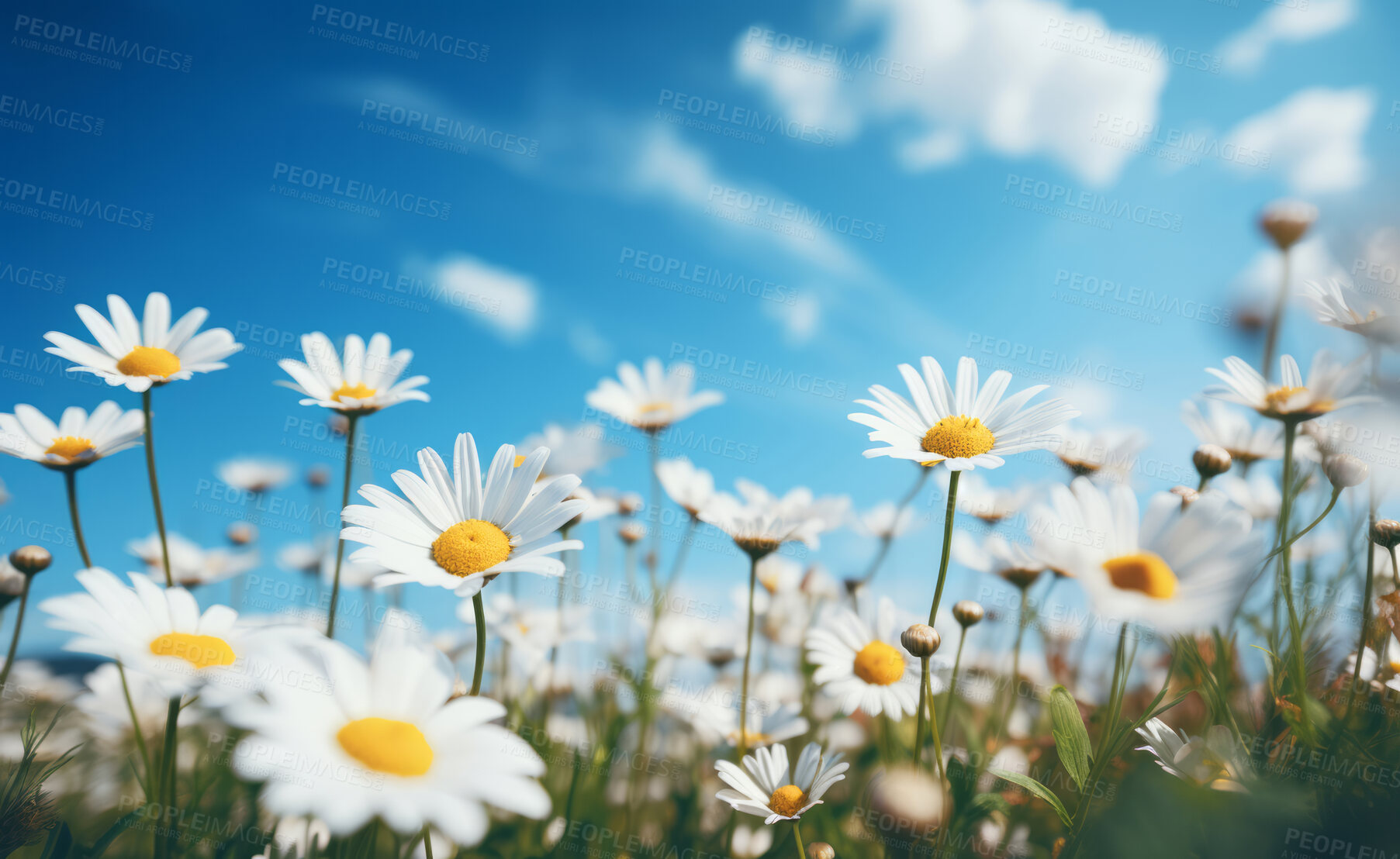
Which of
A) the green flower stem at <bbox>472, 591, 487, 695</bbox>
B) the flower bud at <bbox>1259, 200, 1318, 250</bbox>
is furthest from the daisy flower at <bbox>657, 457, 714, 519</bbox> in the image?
the flower bud at <bbox>1259, 200, 1318, 250</bbox>

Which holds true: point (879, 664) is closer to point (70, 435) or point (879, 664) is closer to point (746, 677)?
point (746, 677)

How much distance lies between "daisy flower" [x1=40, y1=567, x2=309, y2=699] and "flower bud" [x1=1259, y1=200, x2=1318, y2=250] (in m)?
1.89

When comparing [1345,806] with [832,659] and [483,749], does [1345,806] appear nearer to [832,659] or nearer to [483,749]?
[832,659]

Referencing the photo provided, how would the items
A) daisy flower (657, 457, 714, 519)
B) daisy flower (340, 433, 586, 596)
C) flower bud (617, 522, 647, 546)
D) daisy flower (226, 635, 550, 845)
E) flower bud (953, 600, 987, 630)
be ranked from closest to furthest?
1. daisy flower (226, 635, 550, 845)
2. daisy flower (340, 433, 586, 596)
3. flower bud (953, 600, 987, 630)
4. daisy flower (657, 457, 714, 519)
5. flower bud (617, 522, 647, 546)

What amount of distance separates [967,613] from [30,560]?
5.39 feet

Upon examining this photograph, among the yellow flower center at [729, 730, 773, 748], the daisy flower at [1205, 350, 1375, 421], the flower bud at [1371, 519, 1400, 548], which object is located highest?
the daisy flower at [1205, 350, 1375, 421]

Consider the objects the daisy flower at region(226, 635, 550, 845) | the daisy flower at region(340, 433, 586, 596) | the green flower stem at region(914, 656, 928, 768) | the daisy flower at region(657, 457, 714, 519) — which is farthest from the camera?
the daisy flower at region(657, 457, 714, 519)

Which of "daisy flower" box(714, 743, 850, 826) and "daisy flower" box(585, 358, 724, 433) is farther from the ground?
"daisy flower" box(585, 358, 724, 433)

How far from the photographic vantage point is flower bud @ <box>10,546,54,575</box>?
3.76 ft

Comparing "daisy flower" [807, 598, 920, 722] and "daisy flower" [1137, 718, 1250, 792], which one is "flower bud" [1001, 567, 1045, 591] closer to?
"daisy flower" [807, 598, 920, 722]

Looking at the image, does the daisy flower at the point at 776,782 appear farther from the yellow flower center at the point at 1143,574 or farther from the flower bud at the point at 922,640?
the yellow flower center at the point at 1143,574

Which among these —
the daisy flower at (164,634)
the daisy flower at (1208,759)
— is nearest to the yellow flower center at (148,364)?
the daisy flower at (164,634)

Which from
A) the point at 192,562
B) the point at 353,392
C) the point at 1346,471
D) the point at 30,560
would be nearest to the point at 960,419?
the point at 1346,471

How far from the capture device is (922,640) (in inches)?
36.4
